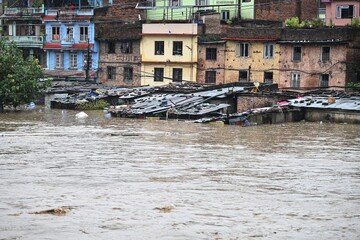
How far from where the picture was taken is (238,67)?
48781 millimetres

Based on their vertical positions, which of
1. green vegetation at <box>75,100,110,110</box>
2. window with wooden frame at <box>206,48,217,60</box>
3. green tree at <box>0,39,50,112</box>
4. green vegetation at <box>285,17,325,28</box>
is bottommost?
green vegetation at <box>75,100,110,110</box>

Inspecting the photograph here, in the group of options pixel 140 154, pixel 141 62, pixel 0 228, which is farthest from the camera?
pixel 141 62

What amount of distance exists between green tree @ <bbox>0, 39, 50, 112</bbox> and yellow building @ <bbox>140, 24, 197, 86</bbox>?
9.22 meters

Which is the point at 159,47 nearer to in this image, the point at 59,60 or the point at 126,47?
the point at 126,47

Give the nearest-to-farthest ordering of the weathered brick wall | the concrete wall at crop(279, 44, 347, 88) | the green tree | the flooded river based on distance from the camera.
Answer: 1. the flooded river
2. the green tree
3. the concrete wall at crop(279, 44, 347, 88)
4. the weathered brick wall

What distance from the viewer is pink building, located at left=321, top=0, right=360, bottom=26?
1930 inches

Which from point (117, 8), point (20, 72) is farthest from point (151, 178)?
point (117, 8)

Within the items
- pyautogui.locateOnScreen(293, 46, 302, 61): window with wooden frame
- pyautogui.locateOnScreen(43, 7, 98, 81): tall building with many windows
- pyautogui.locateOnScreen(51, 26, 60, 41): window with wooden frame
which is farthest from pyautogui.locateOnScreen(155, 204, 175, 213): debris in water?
pyautogui.locateOnScreen(51, 26, 60, 41): window with wooden frame

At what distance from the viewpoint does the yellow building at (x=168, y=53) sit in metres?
49.9

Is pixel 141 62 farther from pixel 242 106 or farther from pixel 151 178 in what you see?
pixel 151 178

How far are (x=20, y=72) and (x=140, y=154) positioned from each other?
18.3 metres

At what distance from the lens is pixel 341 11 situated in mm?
49656

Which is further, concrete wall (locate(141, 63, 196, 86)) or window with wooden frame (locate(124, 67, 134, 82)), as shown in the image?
A: window with wooden frame (locate(124, 67, 134, 82))

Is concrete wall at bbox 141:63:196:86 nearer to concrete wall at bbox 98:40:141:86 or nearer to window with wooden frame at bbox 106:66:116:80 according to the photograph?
concrete wall at bbox 98:40:141:86
